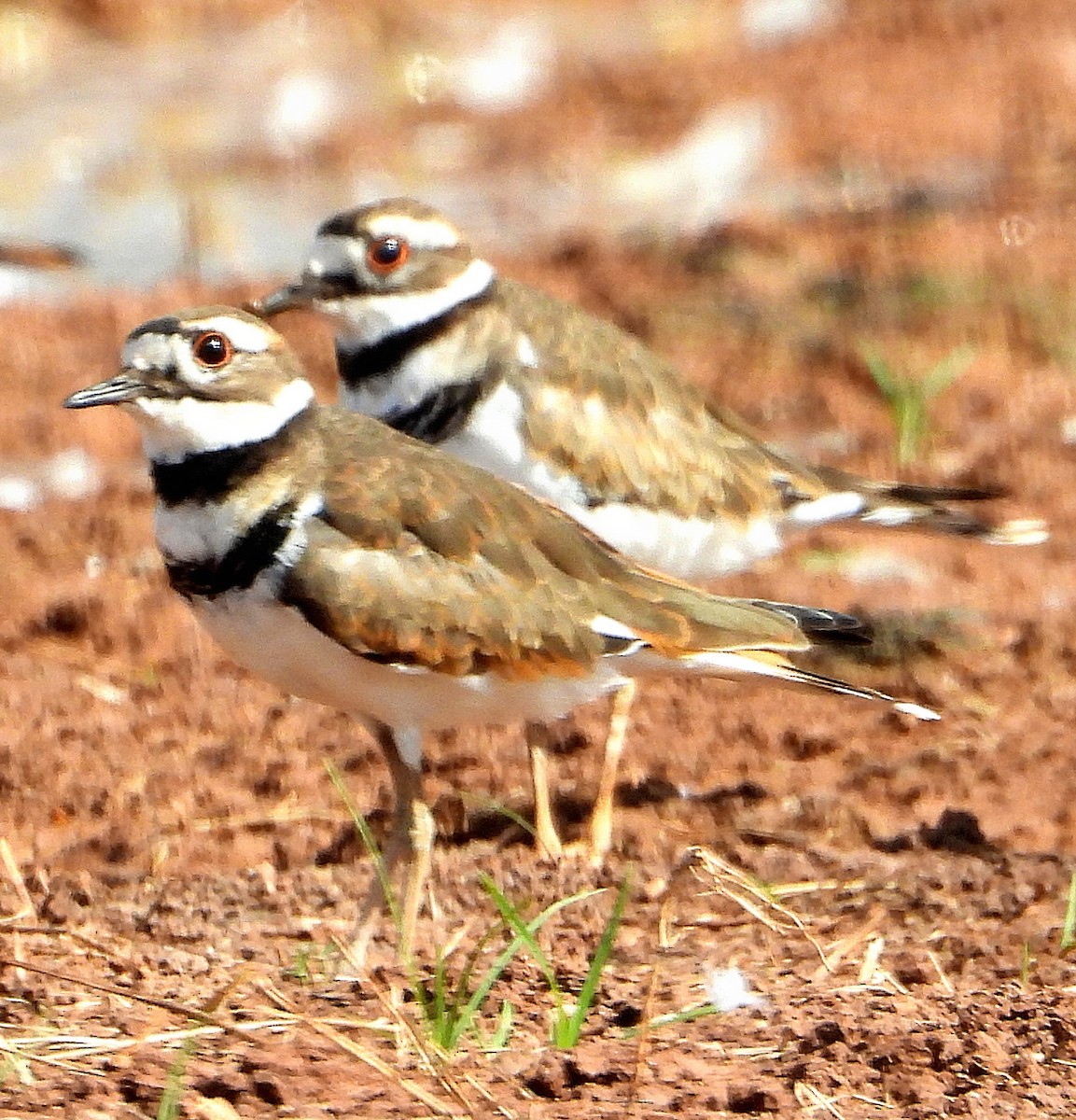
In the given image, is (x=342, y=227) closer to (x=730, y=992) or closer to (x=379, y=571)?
(x=379, y=571)

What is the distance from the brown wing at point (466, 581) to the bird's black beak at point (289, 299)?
38.4 inches

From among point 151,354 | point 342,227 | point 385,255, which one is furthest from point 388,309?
point 151,354

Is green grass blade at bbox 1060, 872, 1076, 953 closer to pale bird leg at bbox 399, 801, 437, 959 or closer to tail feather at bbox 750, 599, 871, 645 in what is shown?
tail feather at bbox 750, 599, 871, 645

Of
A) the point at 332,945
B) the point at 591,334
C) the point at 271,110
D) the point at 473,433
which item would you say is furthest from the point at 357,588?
the point at 271,110

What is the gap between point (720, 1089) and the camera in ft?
11.9

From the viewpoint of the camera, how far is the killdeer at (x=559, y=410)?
5.56m

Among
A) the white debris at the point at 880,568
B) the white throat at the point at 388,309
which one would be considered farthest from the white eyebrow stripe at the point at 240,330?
the white debris at the point at 880,568

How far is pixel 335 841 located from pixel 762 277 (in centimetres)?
493

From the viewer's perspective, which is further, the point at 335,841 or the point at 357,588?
the point at 335,841

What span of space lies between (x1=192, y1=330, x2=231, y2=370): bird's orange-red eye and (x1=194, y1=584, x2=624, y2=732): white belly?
52 centimetres

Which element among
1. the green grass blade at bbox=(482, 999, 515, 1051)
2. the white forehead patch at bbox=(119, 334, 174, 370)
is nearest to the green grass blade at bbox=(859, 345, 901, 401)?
the white forehead patch at bbox=(119, 334, 174, 370)

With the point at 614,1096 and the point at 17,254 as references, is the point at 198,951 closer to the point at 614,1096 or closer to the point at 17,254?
the point at 614,1096

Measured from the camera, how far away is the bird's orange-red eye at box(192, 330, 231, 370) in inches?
180

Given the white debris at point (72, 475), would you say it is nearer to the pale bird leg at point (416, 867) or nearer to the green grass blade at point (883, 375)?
the green grass blade at point (883, 375)
